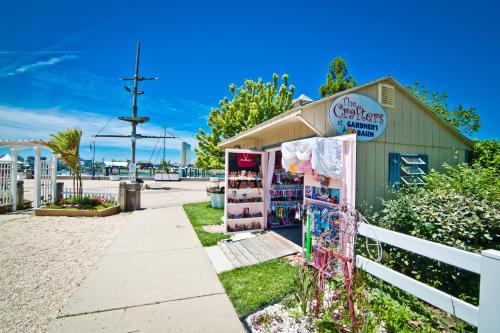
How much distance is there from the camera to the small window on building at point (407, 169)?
224 inches

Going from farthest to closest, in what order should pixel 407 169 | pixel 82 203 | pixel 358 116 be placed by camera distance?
pixel 82 203 < pixel 407 169 < pixel 358 116

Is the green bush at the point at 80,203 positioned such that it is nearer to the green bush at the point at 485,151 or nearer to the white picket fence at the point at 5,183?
the white picket fence at the point at 5,183

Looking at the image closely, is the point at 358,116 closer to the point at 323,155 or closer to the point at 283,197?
the point at 323,155

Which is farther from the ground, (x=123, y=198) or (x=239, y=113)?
(x=239, y=113)

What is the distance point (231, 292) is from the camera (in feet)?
12.9

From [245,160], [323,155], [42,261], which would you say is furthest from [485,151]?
[42,261]

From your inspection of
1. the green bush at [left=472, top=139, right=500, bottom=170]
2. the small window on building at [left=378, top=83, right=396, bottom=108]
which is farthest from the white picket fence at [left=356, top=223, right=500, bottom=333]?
the green bush at [left=472, top=139, right=500, bottom=170]

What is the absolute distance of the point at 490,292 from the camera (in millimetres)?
1923

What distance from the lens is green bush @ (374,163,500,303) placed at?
3.61 m

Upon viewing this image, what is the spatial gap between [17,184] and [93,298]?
35.7 feet

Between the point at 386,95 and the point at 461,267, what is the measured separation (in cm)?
449

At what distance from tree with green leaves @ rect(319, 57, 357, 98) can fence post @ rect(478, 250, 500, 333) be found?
14507 mm

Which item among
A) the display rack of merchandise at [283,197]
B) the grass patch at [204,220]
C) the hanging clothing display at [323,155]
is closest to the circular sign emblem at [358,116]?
the hanging clothing display at [323,155]

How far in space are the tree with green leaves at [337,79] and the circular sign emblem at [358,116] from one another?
10.3 metres
